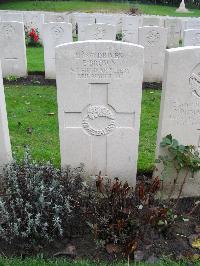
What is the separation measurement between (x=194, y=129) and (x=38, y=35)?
11.7 metres

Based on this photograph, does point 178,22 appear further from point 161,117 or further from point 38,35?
point 161,117

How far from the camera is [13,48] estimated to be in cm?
878

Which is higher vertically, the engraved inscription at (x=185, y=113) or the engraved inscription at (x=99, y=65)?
the engraved inscription at (x=99, y=65)

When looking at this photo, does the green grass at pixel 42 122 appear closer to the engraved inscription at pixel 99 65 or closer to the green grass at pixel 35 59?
the engraved inscription at pixel 99 65

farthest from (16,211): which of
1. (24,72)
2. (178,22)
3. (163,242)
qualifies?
(178,22)

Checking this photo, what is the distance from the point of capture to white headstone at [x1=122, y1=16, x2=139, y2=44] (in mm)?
13633

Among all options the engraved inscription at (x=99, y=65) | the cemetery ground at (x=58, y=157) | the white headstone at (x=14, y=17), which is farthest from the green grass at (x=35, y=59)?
the engraved inscription at (x=99, y=65)

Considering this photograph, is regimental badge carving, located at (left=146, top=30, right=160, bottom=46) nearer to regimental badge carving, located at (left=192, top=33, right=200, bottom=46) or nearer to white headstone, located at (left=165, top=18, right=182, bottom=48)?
regimental badge carving, located at (left=192, top=33, right=200, bottom=46)

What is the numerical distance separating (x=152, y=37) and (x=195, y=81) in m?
5.09

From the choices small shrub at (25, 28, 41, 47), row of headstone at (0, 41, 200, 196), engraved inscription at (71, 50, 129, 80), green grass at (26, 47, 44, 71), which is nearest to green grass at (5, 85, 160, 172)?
row of headstone at (0, 41, 200, 196)

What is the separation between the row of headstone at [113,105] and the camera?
3664 millimetres

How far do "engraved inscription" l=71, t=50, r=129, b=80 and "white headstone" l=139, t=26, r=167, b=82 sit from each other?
16.6 ft

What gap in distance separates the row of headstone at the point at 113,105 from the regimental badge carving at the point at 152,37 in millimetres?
4990

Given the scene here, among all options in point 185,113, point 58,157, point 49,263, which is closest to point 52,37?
point 58,157
